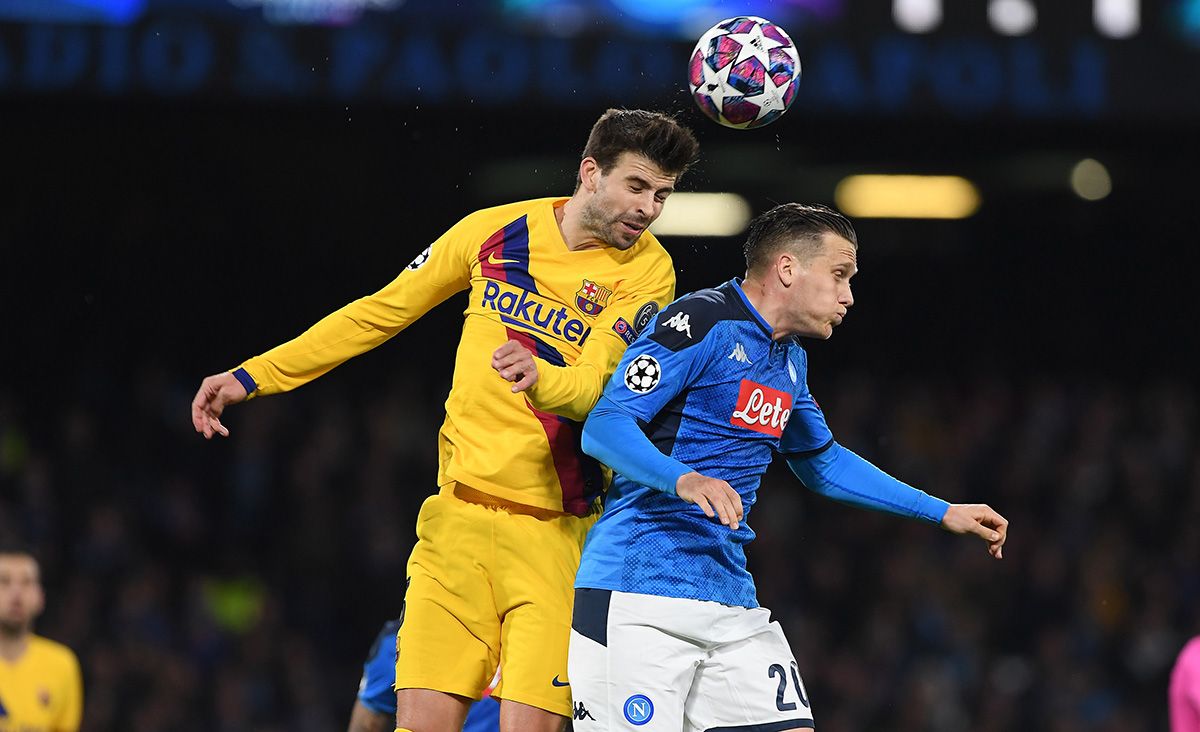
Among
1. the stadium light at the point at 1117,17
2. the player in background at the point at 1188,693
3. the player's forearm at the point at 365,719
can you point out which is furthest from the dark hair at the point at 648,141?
the stadium light at the point at 1117,17

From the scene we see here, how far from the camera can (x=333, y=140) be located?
14531 mm

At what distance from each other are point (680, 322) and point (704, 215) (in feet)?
38.3

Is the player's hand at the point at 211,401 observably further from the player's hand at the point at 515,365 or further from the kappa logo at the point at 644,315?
the kappa logo at the point at 644,315

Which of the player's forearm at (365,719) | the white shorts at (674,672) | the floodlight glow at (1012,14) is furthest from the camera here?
the floodlight glow at (1012,14)

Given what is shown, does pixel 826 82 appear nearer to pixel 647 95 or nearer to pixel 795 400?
pixel 647 95

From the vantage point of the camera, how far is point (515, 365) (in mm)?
4191

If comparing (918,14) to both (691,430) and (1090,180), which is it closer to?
(1090,180)

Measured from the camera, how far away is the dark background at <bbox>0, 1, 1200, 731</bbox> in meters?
11.5

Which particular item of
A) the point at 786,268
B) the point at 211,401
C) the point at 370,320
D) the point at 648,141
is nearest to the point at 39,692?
the point at 211,401

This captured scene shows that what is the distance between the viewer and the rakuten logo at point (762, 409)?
4.43m

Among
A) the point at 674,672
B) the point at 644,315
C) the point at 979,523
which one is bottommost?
the point at 674,672

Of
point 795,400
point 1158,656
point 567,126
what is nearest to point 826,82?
point 567,126

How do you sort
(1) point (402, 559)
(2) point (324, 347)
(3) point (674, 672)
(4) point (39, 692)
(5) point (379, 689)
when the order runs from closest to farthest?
(3) point (674, 672) → (2) point (324, 347) → (5) point (379, 689) → (4) point (39, 692) → (1) point (402, 559)

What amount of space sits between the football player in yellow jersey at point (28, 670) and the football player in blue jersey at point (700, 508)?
3.92m
